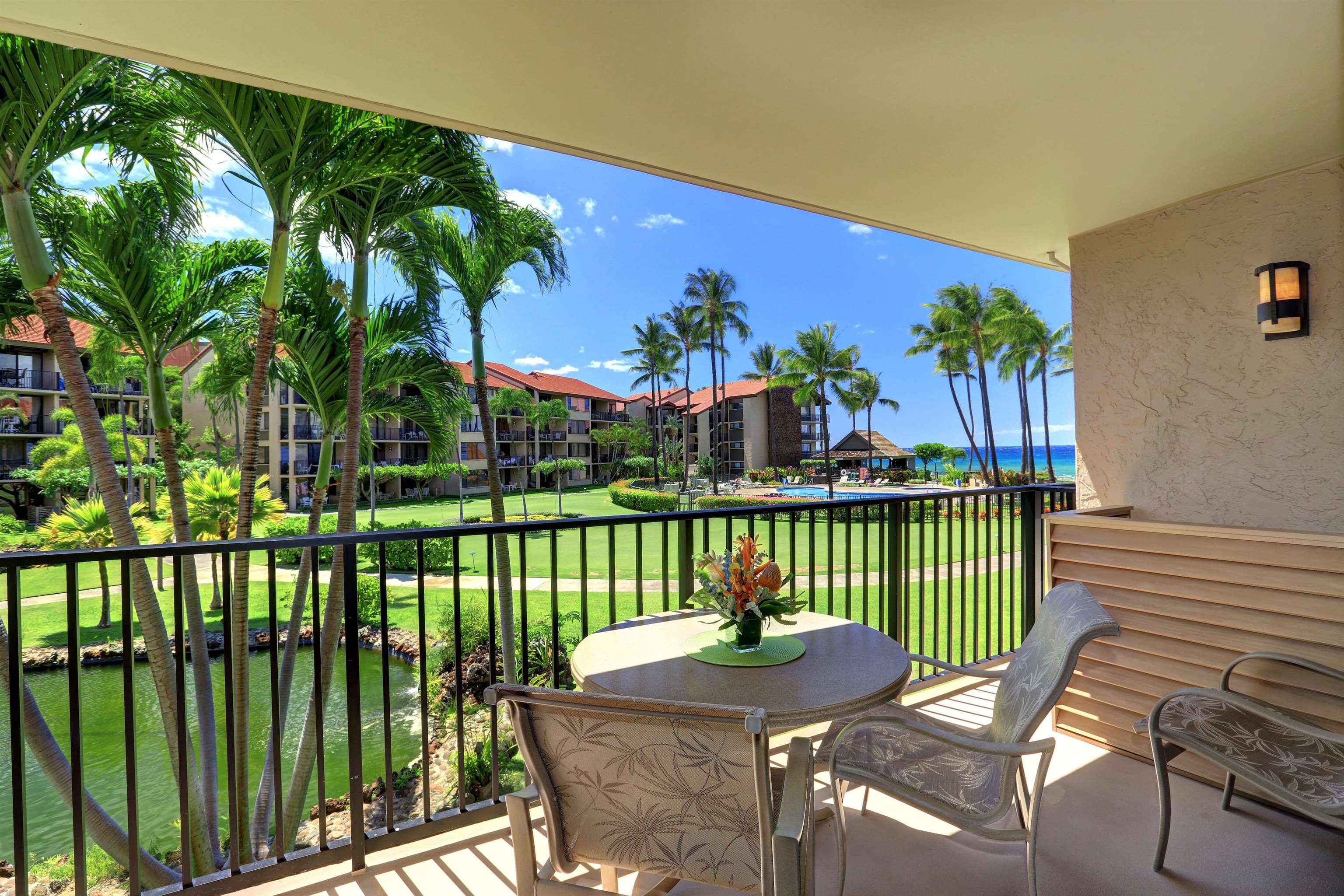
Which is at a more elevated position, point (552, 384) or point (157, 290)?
point (552, 384)

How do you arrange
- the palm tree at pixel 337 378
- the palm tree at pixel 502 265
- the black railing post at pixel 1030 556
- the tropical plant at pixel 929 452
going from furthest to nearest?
the tropical plant at pixel 929 452
the palm tree at pixel 502 265
the palm tree at pixel 337 378
the black railing post at pixel 1030 556

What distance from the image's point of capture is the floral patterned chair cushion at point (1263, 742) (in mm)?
1702

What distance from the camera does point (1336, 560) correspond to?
2195 millimetres

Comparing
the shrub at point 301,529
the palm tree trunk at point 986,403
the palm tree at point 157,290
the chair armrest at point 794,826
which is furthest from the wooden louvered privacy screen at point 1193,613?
the palm tree trunk at point 986,403

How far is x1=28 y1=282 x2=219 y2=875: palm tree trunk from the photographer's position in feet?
11.6

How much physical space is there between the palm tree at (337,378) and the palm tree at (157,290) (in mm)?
546

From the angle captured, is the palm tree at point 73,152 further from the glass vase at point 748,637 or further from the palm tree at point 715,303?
the palm tree at point 715,303

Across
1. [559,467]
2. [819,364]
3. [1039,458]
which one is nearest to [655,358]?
[559,467]

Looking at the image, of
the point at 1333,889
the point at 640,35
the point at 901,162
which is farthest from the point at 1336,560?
the point at 640,35

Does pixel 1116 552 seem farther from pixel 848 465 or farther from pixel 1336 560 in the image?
pixel 848 465

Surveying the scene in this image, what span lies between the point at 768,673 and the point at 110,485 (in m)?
4.38

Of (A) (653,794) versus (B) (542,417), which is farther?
(B) (542,417)

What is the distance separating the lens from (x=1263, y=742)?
1.93 m

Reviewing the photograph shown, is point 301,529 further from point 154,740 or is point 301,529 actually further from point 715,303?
point 715,303
